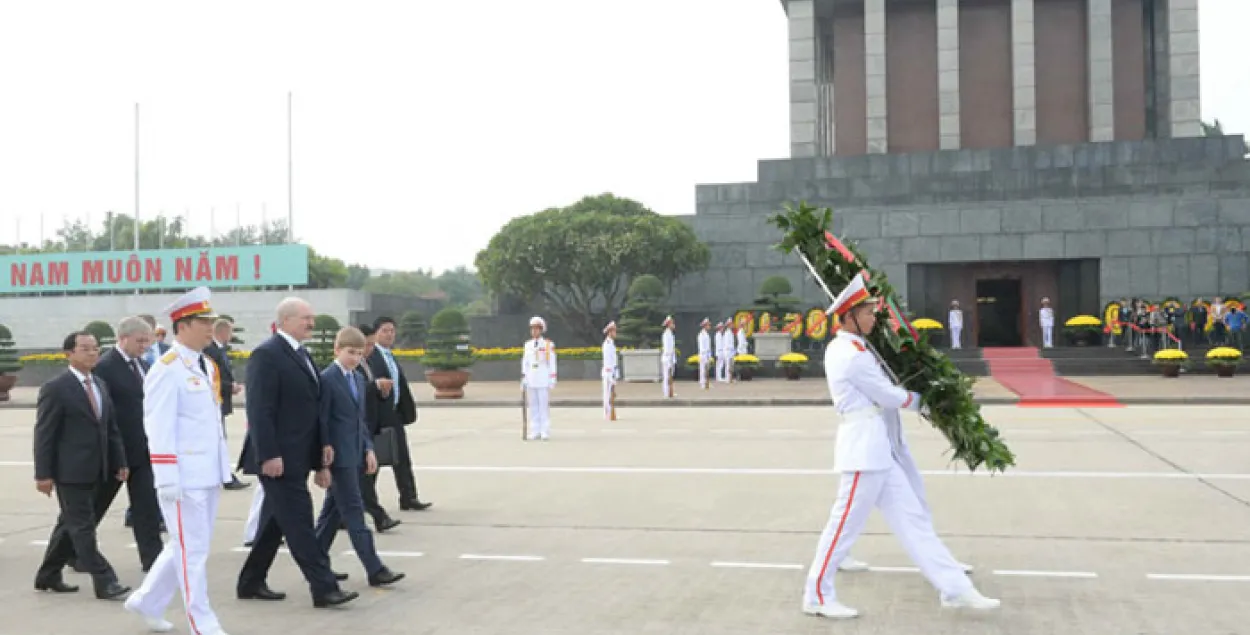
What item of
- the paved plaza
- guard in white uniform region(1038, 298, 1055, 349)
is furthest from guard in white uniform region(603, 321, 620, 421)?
guard in white uniform region(1038, 298, 1055, 349)

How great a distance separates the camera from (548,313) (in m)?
40.5

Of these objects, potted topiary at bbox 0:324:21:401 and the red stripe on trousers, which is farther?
potted topiary at bbox 0:324:21:401

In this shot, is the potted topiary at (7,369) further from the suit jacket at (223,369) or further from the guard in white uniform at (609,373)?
the suit jacket at (223,369)

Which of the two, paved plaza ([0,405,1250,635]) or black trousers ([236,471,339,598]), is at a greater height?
black trousers ([236,471,339,598])

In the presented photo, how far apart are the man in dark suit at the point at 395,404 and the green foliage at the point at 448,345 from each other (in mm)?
16571

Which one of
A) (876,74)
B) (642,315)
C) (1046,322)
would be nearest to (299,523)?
(642,315)

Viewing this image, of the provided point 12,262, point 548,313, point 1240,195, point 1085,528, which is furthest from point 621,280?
point 1085,528

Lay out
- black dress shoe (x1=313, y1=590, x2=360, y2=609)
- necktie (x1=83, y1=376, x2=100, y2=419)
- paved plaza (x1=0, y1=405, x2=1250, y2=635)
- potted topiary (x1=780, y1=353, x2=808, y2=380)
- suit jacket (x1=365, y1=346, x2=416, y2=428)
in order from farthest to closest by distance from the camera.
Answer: potted topiary (x1=780, y1=353, x2=808, y2=380) → suit jacket (x1=365, y1=346, x2=416, y2=428) → necktie (x1=83, y1=376, x2=100, y2=419) → black dress shoe (x1=313, y1=590, x2=360, y2=609) → paved plaza (x1=0, y1=405, x2=1250, y2=635)

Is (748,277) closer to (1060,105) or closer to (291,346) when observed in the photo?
(1060,105)

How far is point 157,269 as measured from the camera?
4247 cm

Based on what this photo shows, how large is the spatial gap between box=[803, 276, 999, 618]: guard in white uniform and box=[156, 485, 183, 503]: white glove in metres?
3.44

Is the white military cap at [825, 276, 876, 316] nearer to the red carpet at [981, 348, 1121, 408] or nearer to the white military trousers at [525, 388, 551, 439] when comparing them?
the white military trousers at [525, 388, 551, 439]

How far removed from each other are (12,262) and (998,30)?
40053mm

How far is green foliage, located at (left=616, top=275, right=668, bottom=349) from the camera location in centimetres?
3372
